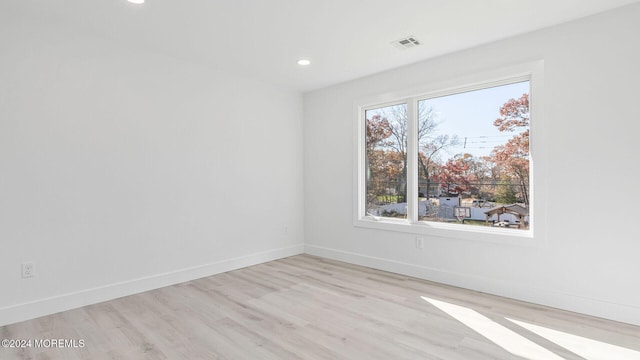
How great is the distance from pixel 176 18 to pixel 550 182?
11.6ft

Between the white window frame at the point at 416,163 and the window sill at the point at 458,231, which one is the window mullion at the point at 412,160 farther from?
the window sill at the point at 458,231

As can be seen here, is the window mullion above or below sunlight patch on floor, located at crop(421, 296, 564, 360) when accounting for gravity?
above

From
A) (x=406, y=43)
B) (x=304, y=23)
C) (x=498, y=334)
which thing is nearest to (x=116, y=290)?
(x=304, y=23)

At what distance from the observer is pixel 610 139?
8.74 feet

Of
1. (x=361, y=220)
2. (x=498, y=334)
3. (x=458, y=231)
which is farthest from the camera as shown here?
(x=361, y=220)

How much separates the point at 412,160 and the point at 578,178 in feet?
5.31

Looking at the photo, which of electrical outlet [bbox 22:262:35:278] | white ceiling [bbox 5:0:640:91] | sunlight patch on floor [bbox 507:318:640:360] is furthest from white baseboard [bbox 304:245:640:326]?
electrical outlet [bbox 22:262:35:278]

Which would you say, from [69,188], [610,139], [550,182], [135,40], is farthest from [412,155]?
[69,188]

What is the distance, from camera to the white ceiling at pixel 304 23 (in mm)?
2562

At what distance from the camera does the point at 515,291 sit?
3.09 metres

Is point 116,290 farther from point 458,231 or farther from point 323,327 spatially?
point 458,231

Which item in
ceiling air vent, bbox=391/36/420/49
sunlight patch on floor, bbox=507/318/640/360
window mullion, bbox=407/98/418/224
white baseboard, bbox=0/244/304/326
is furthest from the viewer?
window mullion, bbox=407/98/418/224

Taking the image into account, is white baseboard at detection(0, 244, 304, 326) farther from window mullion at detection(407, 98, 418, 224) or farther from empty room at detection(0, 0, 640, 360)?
window mullion at detection(407, 98, 418, 224)

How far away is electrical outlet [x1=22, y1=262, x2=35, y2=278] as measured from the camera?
2678 mm
